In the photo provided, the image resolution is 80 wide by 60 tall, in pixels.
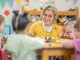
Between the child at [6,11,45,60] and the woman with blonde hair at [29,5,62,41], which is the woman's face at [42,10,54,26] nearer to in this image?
the woman with blonde hair at [29,5,62,41]

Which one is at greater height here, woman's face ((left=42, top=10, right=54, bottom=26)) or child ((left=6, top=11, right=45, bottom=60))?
woman's face ((left=42, top=10, right=54, bottom=26))

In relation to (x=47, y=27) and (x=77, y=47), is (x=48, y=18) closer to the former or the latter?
(x=47, y=27)

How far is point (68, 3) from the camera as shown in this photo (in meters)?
5.42

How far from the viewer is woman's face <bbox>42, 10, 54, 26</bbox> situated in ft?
9.40

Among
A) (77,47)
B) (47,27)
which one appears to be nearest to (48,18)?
(47,27)

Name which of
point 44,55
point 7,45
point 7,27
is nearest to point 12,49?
point 7,45

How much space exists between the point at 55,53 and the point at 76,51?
0.58ft

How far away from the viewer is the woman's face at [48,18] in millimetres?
2864

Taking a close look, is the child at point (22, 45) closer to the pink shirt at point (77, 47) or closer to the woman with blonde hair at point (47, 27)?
the pink shirt at point (77, 47)

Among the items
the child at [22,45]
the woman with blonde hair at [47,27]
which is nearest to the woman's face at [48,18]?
the woman with blonde hair at [47,27]

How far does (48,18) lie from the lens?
289cm

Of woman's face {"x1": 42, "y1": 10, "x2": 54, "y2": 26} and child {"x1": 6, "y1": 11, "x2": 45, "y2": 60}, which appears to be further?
woman's face {"x1": 42, "y1": 10, "x2": 54, "y2": 26}

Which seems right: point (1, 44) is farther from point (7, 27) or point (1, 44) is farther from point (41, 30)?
point (7, 27)

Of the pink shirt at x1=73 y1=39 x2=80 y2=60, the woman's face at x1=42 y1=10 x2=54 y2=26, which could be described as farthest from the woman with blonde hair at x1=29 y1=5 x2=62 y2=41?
the pink shirt at x1=73 y1=39 x2=80 y2=60
